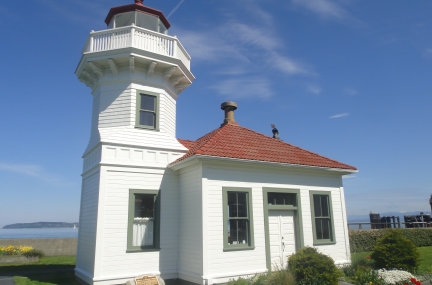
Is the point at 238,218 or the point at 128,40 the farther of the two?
the point at 128,40

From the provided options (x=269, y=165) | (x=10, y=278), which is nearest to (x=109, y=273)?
(x=10, y=278)

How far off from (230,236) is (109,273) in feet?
12.4

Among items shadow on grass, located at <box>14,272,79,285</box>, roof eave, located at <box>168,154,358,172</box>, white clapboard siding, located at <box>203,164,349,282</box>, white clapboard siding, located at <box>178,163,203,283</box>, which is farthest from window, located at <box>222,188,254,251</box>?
shadow on grass, located at <box>14,272,79,285</box>

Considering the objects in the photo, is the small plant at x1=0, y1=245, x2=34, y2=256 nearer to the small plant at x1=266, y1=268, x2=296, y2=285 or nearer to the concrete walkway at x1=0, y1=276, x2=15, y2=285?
the concrete walkway at x1=0, y1=276, x2=15, y2=285

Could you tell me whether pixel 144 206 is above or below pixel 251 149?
below

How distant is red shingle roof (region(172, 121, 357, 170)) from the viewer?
426 inches

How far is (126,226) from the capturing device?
1043cm

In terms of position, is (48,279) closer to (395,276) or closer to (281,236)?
(281,236)

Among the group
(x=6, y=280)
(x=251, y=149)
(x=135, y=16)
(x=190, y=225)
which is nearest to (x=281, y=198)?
(x=251, y=149)

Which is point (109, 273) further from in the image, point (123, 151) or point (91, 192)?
point (123, 151)

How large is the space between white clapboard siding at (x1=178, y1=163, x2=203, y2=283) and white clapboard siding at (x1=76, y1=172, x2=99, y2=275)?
2746 mm

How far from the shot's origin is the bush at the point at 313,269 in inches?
361

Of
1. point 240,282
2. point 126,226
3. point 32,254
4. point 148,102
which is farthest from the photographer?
point 32,254

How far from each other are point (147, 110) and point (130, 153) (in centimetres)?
175
